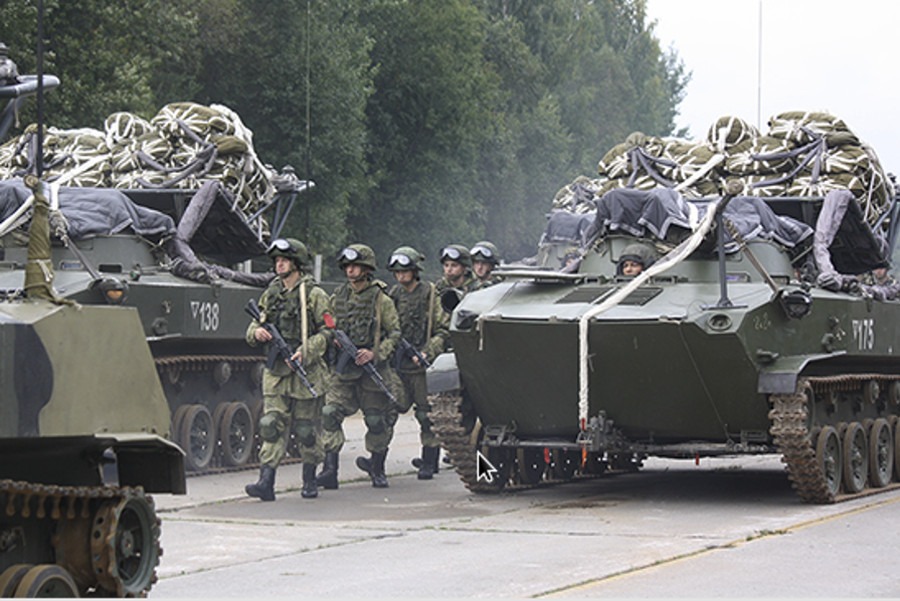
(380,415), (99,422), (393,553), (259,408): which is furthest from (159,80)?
(99,422)

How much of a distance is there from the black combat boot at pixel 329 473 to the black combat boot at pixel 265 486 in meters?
0.92

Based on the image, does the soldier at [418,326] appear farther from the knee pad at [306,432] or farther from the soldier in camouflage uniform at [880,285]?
the soldier in camouflage uniform at [880,285]

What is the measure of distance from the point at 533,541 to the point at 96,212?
690 cm

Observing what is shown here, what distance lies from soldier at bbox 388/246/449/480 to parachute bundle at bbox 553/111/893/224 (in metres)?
2.35

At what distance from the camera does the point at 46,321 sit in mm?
7535

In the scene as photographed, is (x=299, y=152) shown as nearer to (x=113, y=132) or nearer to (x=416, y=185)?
(x=416, y=185)

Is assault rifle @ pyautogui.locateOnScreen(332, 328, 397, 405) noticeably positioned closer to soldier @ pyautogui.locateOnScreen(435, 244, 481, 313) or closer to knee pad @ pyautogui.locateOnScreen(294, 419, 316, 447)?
knee pad @ pyautogui.locateOnScreen(294, 419, 316, 447)

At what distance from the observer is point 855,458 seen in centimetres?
1445

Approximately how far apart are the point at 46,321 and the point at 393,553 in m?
3.88

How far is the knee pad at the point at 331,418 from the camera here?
14836 millimetres

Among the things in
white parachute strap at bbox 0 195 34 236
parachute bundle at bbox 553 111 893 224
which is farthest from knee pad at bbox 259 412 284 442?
parachute bundle at bbox 553 111 893 224

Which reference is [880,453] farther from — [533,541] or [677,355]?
[533,541]

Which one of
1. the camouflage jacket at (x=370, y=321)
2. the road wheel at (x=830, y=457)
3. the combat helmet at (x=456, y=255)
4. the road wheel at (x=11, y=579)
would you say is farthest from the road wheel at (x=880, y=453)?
the road wheel at (x=11, y=579)

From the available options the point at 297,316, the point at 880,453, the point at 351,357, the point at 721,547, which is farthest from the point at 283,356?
the point at 880,453
